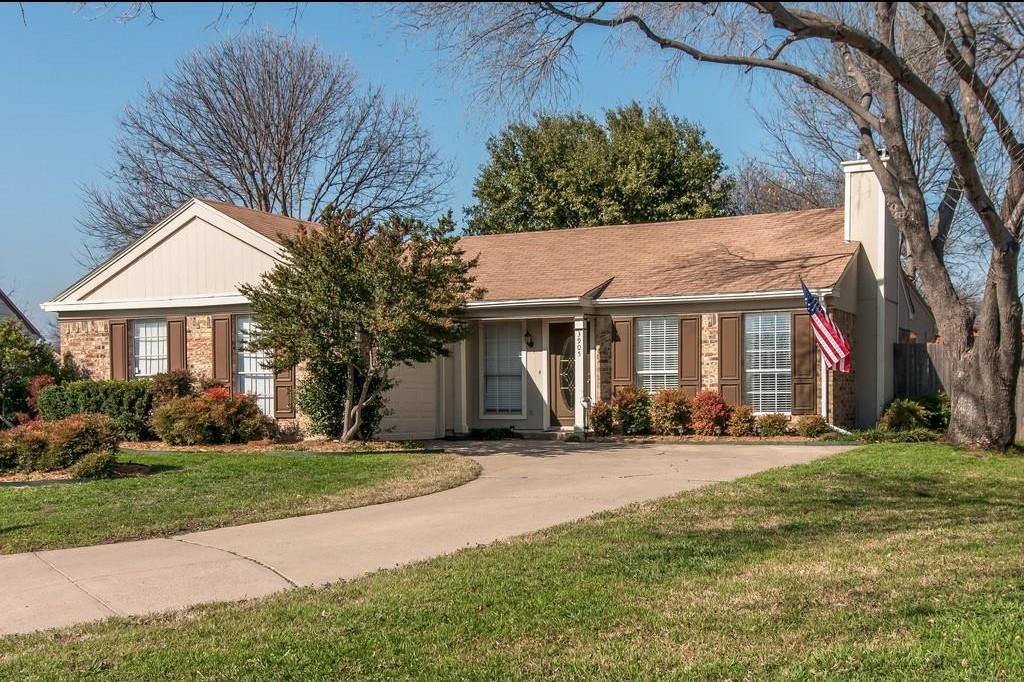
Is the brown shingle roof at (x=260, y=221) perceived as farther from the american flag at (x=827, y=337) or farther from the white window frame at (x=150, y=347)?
the american flag at (x=827, y=337)

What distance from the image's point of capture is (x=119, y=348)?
71.6 feet

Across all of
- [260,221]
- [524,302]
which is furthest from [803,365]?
[260,221]

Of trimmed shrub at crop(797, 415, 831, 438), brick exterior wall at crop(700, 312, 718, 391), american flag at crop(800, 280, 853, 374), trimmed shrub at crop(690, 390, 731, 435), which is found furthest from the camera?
brick exterior wall at crop(700, 312, 718, 391)

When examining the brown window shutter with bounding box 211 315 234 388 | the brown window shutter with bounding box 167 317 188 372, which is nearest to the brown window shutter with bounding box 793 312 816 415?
the brown window shutter with bounding box 211 315 234 388

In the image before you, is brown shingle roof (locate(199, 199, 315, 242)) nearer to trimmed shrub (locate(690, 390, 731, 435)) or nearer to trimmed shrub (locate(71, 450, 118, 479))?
trimmed shrub (locate(71, 450, 118, 479))

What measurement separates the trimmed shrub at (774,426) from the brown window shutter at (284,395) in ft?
30.2

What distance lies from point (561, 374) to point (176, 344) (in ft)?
27.0

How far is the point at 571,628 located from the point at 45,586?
4.22 m

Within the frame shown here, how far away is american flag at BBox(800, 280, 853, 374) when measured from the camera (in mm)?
18219

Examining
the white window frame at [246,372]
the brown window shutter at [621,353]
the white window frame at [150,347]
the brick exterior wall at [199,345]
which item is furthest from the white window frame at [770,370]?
the white window frame at [150,347]

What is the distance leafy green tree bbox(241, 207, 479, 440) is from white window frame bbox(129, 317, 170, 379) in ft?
18.4

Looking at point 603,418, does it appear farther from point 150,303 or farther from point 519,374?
point 150,303

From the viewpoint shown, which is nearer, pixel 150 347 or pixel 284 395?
pixel 284 395

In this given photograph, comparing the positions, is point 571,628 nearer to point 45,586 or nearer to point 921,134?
point 45,586
